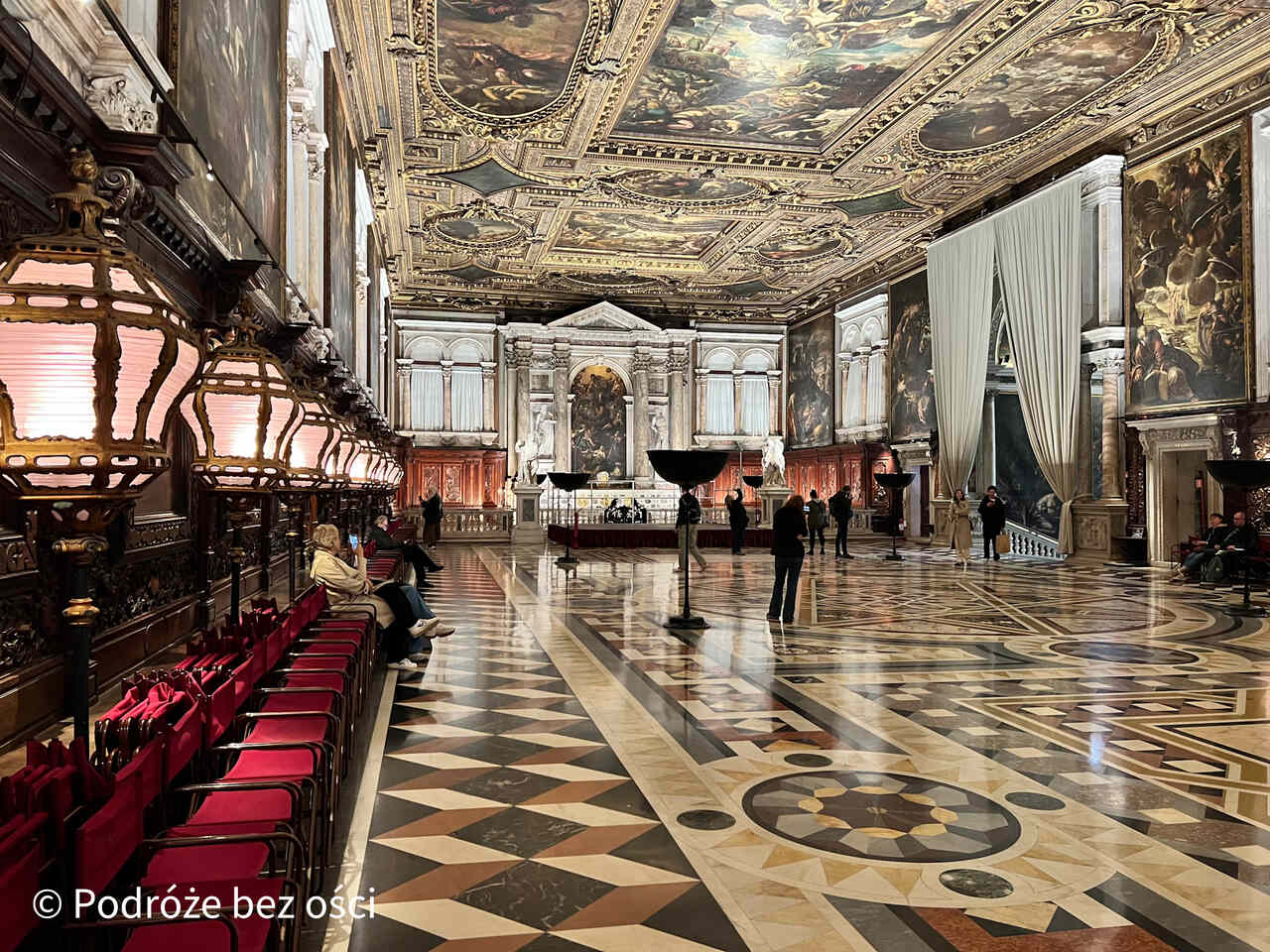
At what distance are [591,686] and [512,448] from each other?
28.1m

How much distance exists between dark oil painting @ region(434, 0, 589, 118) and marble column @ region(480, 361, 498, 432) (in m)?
16.5

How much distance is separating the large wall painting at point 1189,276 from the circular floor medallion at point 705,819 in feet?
48.7

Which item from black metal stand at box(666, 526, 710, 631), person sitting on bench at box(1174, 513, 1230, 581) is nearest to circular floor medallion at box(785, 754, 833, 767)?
black metal stand at box(666, 526, 710, 631)

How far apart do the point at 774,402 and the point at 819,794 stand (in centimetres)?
3287

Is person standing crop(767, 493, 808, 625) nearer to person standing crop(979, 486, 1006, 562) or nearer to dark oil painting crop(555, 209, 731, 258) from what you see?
person standing crop(979, 486, 1006, 562)

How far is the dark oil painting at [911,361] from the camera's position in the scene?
84.7 ft

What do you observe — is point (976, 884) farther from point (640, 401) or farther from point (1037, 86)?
point (640, 401)


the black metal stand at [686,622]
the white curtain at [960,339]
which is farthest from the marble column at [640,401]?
the black metal stand at [686,622]

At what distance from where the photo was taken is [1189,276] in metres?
16.4

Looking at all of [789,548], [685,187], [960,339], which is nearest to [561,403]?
[685,187]

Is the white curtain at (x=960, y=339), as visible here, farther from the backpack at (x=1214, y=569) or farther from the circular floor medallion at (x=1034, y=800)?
the circular floor medallion at (x=1034, y=800)

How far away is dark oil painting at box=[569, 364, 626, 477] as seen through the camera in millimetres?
35250

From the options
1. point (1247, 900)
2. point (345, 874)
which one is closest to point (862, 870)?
point (1247, 900)

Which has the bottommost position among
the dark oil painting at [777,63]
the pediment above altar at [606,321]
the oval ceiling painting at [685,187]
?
the pediment above altar at [606,321]
